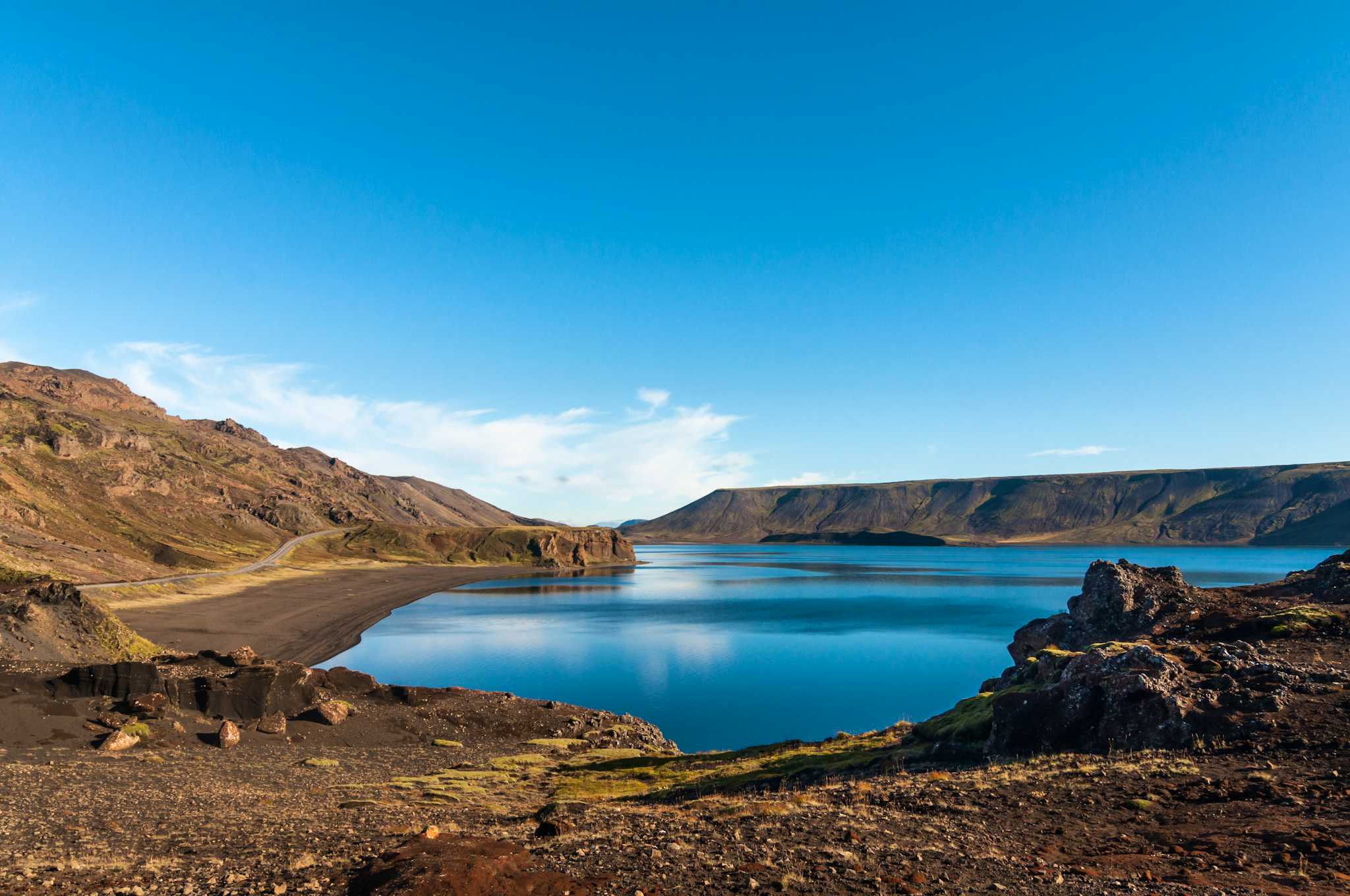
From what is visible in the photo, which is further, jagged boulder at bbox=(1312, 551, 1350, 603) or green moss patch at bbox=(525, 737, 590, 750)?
green moss patch at bbox=(525, 737, 590, 750)

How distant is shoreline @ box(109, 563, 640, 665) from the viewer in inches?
2859

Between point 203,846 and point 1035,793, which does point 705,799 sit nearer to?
point 1035,793

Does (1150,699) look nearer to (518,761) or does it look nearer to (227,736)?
(518,761)

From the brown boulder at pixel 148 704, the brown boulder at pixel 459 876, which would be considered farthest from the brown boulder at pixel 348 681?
the brown boulder at pixel 459 876

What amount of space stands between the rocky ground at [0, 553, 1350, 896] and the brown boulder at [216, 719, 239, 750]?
0.52 ft

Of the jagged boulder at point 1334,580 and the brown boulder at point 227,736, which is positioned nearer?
the brown boulder at point 227,736

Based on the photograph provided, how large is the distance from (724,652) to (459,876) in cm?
6941

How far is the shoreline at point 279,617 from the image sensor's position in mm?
72625

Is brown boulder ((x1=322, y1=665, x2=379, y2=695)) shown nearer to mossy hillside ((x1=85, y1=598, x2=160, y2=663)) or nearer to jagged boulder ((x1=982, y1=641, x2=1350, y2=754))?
mossy hillside ((x1=85, y1=598, x2=160, y2=663))

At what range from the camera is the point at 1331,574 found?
131ft

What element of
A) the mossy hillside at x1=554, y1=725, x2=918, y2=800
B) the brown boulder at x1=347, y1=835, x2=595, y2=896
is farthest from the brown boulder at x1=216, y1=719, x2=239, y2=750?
the brown boulder at x1=347, y1=835, x2=595, y2=896

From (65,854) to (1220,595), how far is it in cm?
5513

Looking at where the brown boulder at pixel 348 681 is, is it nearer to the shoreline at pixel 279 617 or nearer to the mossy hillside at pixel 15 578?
the shoreline at pixel 279 617

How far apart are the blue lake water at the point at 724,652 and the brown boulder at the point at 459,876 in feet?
109
